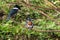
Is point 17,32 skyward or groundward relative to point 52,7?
groundward

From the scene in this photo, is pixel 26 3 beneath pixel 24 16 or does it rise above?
above

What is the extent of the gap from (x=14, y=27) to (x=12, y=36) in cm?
17

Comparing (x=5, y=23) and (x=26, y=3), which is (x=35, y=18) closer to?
(x=5, y=23)

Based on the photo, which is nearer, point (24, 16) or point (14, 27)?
point (14, 27)

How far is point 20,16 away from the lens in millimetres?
4223

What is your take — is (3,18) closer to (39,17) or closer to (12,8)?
(12,8)

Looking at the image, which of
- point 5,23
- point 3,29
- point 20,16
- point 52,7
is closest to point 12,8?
point 20,16

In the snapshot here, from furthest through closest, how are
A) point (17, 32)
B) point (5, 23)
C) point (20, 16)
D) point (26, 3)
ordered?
1. point (20, 16)
2. point (5, 23)
3. point (17, 32)
4. point (26, 3)

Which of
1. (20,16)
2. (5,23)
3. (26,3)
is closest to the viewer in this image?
(26,3)

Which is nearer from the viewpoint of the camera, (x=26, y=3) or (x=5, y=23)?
(x=26, y=3)

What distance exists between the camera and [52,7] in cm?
125

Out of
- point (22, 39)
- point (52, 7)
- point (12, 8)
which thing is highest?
point (52, 7)

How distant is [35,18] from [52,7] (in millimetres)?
2864

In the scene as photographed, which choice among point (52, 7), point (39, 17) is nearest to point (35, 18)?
point (39, 17)
